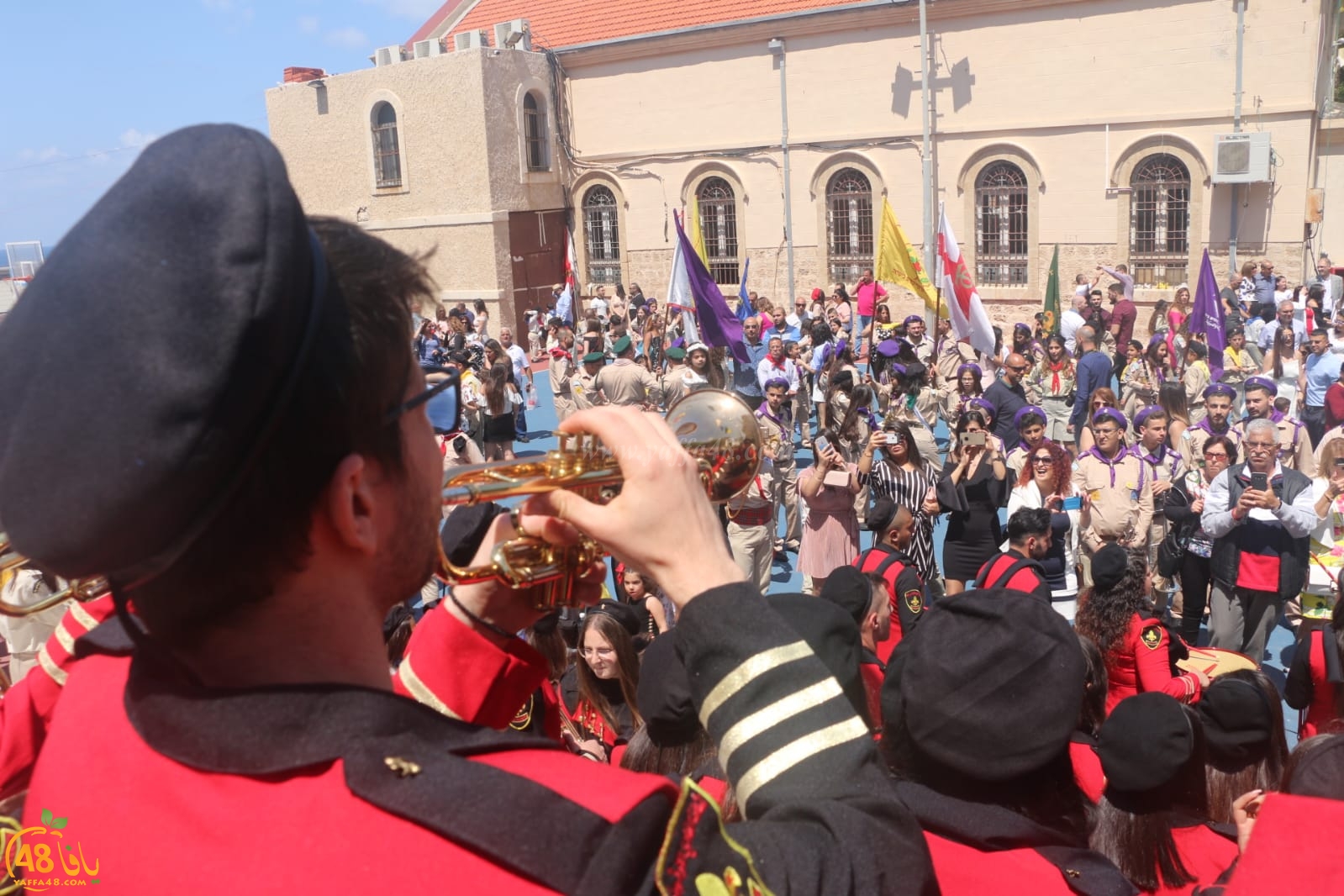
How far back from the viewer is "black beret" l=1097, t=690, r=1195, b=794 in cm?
271

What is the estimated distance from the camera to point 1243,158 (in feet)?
66.8

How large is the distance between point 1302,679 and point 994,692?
344 cm

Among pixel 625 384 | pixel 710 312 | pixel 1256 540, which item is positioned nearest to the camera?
pixel 1256 540

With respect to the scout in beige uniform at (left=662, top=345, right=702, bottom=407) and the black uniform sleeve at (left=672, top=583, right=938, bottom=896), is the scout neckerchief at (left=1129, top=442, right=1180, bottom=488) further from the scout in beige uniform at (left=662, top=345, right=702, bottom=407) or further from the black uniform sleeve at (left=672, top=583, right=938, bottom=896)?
the black uniform sleeve at (left=672, top=583, right=938, bottom=896)

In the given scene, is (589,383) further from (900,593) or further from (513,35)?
(513,35)

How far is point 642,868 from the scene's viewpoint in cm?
91

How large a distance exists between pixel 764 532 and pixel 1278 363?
1197 centimetres

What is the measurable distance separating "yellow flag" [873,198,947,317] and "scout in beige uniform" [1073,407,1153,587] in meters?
7.04

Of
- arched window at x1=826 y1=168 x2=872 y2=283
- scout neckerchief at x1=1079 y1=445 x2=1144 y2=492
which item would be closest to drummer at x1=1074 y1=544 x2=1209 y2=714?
scout neckerchief at x1=1079 y1=445 x2=1144 y2=492

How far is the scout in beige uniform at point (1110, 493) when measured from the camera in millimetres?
7336

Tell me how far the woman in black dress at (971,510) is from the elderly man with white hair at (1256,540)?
51.8 inches

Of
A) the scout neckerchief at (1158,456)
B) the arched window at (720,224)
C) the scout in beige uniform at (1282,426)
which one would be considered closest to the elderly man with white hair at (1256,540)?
the scout neckerchief at (1158,456)

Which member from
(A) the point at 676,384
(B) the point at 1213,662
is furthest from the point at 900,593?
(A) the point at 676,384

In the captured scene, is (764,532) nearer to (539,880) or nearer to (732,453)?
(732,453)
